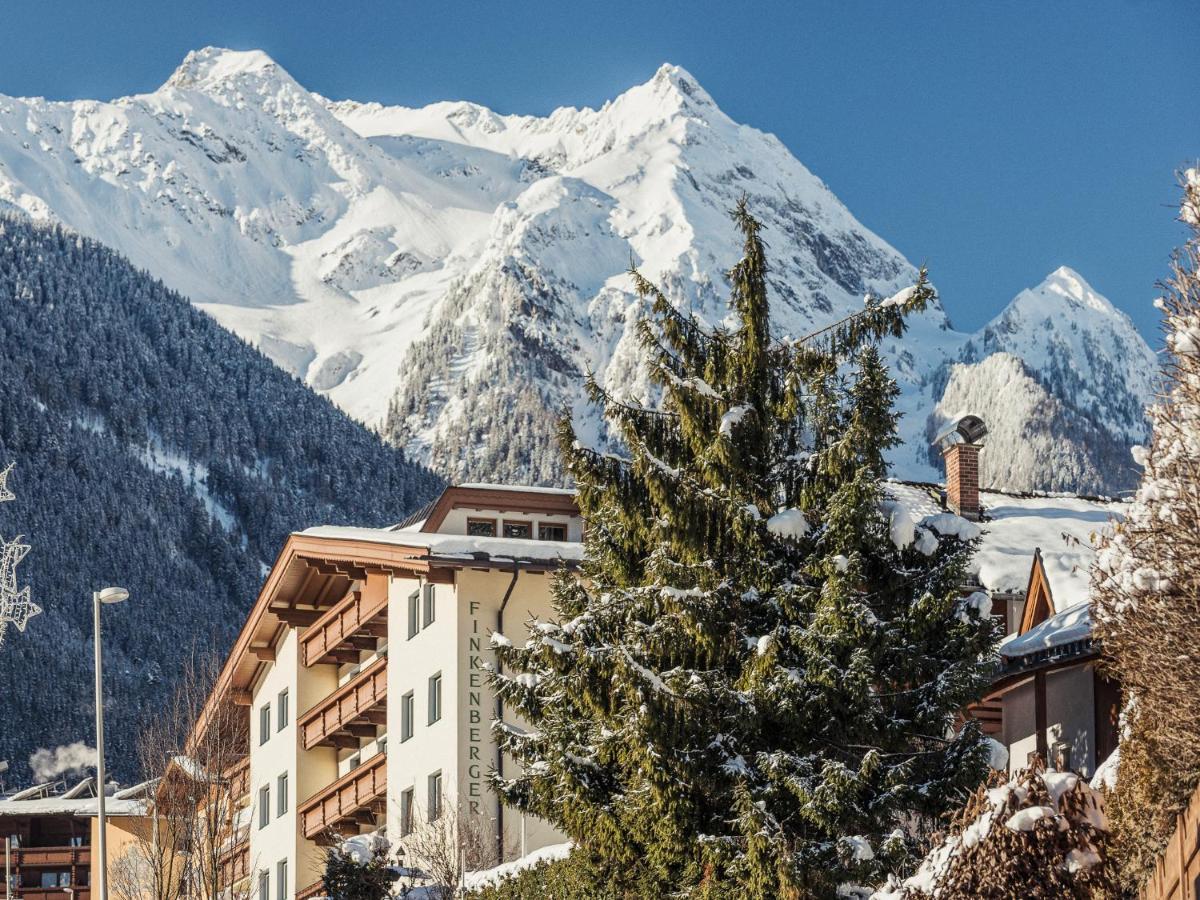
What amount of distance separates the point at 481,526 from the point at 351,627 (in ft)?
16.6

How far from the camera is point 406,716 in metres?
42.1

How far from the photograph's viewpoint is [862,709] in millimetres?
22234

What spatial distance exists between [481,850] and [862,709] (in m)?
14.2

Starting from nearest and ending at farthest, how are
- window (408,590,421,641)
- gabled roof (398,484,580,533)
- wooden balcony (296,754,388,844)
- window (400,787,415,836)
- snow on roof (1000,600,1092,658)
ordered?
snow on roof (1000,600,1092,658) → window (400,787,415,836) → window (408,590,421,641) → gabled roof (398,484,580,533) → wooden balcony (296,754,388,844)

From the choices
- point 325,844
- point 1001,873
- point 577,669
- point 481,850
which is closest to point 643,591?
point 577,669

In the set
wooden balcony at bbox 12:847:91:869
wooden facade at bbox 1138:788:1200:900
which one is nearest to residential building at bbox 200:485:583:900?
wooden facade at bbox 1138:788:1200:900

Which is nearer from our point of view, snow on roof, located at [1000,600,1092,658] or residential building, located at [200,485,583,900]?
snow on roof, located at [1000,600,1092,658]

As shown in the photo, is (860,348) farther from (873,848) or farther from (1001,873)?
(1001,873)

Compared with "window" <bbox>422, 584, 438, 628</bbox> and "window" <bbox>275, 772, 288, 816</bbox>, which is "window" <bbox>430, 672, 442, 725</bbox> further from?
"window" <bbox>275, 772, 288, 816</bbox>

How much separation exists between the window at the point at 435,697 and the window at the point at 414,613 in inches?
58.3

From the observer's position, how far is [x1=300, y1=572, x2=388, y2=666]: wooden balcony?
44.8 meters

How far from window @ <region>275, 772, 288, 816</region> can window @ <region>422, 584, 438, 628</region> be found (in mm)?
11983

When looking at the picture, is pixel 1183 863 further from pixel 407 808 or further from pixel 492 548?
pixel 407 808

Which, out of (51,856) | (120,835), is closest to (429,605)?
(120,835)
